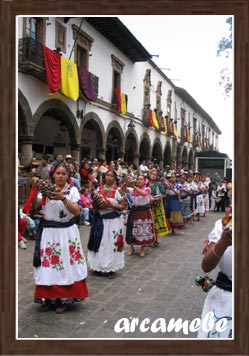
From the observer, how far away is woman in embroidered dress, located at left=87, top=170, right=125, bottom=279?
537cm

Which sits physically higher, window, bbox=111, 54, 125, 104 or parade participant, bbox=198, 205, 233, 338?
window, bbox=111, 54, 125, 104

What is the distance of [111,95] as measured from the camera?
4113mm

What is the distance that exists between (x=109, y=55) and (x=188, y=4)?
1.98 m

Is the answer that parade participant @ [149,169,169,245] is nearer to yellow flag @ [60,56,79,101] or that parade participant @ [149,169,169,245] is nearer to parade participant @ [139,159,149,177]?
parade participant @ [139,159,149,177]

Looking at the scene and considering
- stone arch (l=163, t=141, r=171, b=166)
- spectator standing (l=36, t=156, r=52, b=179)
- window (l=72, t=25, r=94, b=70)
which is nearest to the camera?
window (l=72, t=25, r=94, b=70)

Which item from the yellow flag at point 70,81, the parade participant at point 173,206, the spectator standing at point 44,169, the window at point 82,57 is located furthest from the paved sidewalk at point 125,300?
the parade participant at point 173,206

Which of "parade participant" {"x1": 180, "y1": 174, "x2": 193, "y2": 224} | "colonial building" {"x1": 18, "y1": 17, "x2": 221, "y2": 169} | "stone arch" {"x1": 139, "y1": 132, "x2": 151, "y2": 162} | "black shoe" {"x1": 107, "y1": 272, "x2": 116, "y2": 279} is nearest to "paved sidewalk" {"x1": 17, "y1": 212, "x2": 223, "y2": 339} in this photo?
"black shoe" {"x1": 107, "y1": 272, "x2": 116, "y2": 279}

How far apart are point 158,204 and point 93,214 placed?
9.09 ft

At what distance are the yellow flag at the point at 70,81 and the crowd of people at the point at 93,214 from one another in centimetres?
71

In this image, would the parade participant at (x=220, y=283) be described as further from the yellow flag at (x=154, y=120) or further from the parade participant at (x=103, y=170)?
the parade participant at (x=103, y=170)

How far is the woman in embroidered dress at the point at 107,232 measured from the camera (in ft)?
17.6

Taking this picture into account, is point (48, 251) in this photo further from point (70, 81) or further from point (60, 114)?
point (60, 114)
